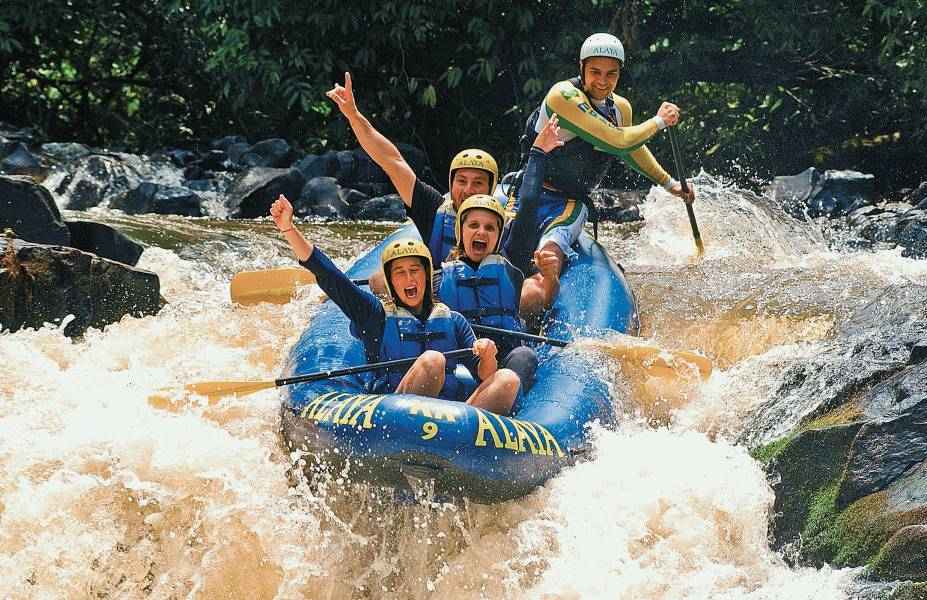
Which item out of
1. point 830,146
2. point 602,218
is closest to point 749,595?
point 602,218

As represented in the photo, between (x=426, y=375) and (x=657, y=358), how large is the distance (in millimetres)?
1096

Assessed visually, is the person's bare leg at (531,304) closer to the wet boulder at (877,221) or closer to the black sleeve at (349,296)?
the black sleeve at (349,296)

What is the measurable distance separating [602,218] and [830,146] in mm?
2606

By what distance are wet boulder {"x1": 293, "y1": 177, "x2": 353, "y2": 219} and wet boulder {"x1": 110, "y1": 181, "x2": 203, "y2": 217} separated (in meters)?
0.86

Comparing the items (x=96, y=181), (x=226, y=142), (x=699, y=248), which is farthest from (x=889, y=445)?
(x=226, y=142)

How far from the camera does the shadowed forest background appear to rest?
10305 millimetres

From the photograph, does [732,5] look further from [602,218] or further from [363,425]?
[363,425]

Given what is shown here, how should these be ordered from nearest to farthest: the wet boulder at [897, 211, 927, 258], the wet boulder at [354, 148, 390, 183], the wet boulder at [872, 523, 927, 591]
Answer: the wet boulder at [872, 523, 927, 591] < the wet boulder at [897, 211, 927, 258] < the wet boulder at [354, 148, 390, 183]

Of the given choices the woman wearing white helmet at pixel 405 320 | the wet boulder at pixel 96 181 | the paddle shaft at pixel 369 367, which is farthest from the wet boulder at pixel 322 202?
the paddle shaft at pixel 369 367

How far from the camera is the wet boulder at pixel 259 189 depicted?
918cm

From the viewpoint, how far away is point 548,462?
373 centimetres

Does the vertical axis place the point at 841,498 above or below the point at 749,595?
above

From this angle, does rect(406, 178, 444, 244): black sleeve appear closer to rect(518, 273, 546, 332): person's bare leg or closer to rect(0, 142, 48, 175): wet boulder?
rect(518, 273, 546, 332): person's bare leg

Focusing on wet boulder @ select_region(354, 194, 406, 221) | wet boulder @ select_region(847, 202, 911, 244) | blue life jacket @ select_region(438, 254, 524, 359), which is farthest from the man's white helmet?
wet boulder @ select_region(354, 194, 406, 221)
